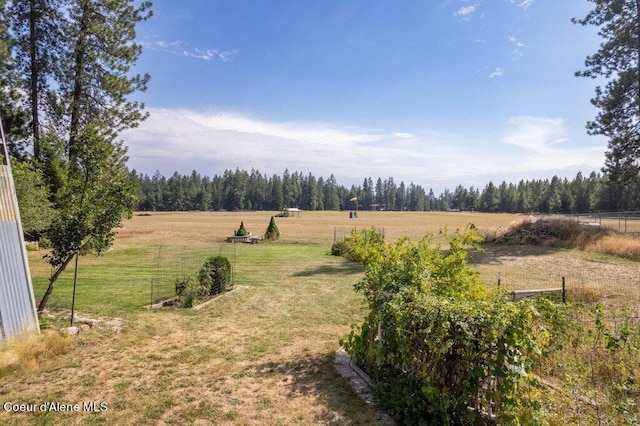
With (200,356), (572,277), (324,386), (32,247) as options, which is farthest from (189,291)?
(32,247)

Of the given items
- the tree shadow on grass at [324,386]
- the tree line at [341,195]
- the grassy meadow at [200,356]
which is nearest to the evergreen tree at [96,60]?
the grassy meadow at [200,356]

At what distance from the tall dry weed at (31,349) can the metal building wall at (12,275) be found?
0.23 meters

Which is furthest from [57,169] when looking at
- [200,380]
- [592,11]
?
[592,11]

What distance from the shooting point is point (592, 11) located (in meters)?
20.1

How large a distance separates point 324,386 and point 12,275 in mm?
5940

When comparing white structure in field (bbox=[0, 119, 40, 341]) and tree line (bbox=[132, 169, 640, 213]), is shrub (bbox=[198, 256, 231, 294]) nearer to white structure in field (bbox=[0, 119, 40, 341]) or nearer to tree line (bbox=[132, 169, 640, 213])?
white structure in field (bbox=[0, 119, 40, 341])

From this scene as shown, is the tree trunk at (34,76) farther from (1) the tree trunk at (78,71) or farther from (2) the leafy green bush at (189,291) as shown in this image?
(2) the leafy green bush at (189,291)

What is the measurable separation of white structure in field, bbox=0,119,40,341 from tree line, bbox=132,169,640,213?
3425 inches

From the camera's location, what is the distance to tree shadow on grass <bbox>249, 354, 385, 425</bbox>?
13.9 ft

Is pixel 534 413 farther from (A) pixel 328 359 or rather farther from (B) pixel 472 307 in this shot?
(A) pixel 328 359

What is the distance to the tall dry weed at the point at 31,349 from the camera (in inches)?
221

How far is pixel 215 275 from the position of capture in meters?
11.8

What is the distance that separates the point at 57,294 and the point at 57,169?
10303mm

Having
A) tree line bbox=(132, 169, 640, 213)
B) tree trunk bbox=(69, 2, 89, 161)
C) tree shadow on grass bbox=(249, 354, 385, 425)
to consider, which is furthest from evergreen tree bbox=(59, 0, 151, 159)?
tree line bbox=(132, 169, 640, 213)
